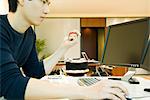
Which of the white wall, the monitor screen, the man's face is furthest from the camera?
the white wall

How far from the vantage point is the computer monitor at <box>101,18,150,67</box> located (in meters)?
1.41

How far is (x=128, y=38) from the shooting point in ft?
5.13

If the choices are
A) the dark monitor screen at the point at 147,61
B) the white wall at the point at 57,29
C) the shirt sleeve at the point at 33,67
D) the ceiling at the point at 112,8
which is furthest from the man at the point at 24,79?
the ceiling at the point at 112,8

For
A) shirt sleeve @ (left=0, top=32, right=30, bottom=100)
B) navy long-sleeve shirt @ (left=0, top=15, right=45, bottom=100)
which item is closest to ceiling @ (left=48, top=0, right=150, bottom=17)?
navy long-sleeve shirt @ (left=0, top=15, right=45, bottom=100)

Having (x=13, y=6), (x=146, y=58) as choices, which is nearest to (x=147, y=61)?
(x=146, y=58)

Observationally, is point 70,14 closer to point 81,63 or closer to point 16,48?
point 81,63

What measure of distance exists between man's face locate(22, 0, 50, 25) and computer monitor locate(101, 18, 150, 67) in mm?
657

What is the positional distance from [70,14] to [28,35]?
460 centimetres

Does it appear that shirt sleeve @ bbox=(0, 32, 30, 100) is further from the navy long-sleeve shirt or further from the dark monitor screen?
the dark monitor screen

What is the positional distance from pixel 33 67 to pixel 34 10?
0.55 metres

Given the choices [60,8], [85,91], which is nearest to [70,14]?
[60,8]

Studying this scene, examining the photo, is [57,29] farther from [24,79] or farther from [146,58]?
[24,79]

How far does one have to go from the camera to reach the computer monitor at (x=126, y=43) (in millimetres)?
1410

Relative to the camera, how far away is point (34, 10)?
989mm
